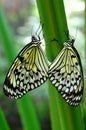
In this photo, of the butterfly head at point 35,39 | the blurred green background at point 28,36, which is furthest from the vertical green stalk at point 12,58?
the blurred green background at point 28,36

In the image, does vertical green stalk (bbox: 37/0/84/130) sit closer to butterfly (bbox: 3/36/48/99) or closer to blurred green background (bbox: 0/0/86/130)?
butterfly (bbox: 3/36/48/99)

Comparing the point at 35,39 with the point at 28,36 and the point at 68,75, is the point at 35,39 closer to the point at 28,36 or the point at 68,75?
the point at 68,75

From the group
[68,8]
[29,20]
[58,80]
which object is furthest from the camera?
[29,20]

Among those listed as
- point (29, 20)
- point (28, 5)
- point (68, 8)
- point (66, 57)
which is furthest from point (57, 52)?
point (28, 5)

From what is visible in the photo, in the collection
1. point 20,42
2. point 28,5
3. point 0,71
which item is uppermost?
point 28,5

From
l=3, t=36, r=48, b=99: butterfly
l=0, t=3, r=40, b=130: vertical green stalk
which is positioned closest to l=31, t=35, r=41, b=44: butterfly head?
l=3, t=36, r=48, b=99: butterfly

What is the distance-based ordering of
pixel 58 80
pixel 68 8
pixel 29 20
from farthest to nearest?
pixel 29 20
pixel 68 8
pixel 58 80

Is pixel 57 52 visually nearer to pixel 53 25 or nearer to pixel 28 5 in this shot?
pixel 53 25

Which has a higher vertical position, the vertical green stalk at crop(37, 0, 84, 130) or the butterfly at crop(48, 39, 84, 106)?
the vertical green stalk at crop(37, 0, 84, 130)
